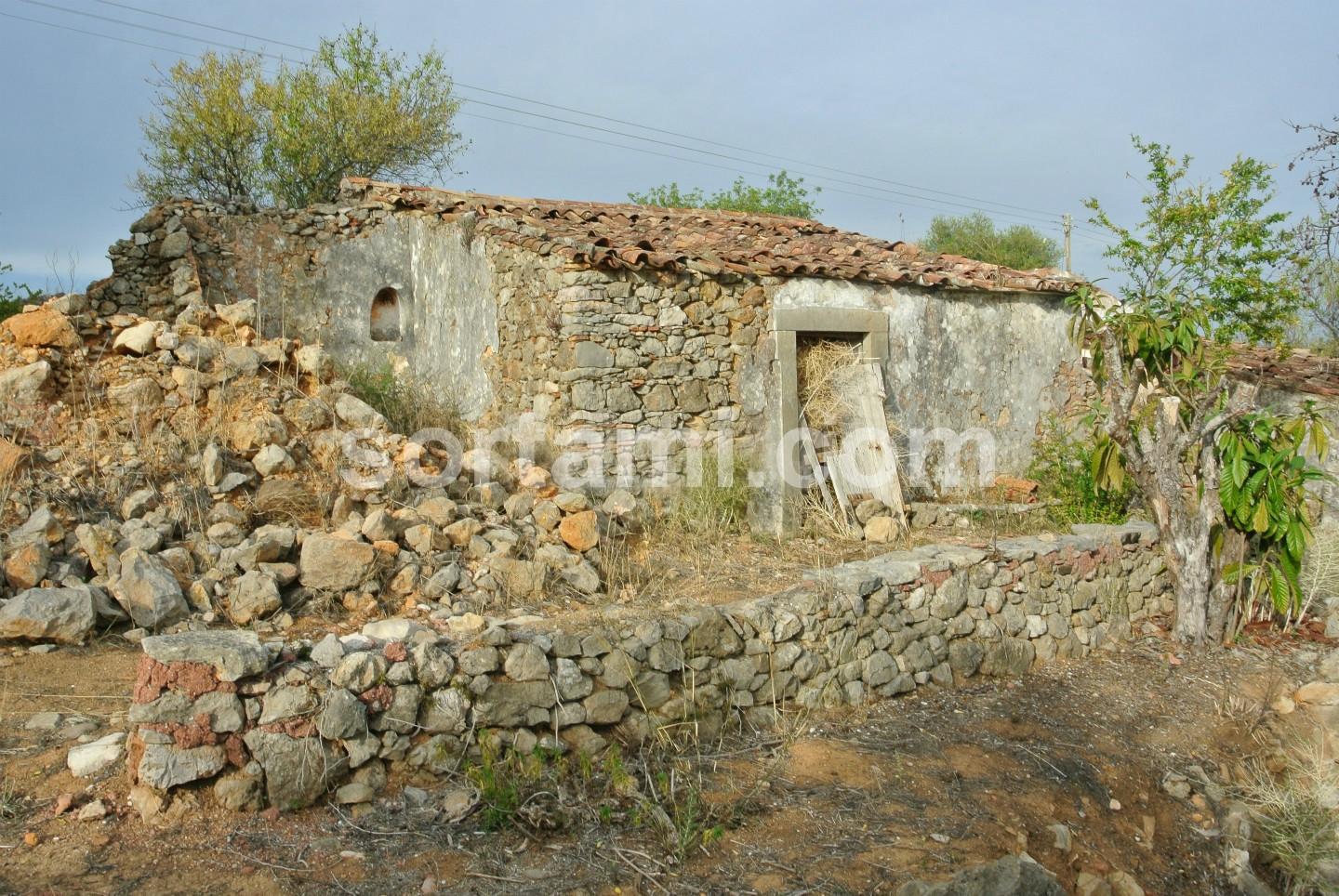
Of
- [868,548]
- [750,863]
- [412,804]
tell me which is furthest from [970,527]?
[412,804]

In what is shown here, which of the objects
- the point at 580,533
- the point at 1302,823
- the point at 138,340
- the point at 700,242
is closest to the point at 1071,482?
the point at 700,242

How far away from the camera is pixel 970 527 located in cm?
900

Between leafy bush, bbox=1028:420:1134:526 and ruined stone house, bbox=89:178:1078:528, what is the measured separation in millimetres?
302

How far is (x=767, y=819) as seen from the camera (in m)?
4.39

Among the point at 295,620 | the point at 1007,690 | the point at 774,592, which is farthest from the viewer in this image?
the point at 1007,690

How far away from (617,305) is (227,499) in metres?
3.45

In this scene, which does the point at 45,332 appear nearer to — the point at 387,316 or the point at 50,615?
the point at 50,615

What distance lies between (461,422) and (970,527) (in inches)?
193

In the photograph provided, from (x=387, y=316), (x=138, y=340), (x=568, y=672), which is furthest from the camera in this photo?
(x=387, y=316)

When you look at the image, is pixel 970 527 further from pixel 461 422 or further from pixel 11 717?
pixel 11 717

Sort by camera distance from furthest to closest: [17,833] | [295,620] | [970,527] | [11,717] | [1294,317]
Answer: [1294,317] < [970,527] < [295,620] < [11,717] < [17,833]

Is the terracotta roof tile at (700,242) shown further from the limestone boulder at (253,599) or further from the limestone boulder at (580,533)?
the limestone boulder at (253,599)

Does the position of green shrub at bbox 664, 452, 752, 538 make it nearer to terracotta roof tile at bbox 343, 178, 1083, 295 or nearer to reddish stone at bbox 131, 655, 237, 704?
terracotta roof tile at bbox 343, 178, 1083, 295

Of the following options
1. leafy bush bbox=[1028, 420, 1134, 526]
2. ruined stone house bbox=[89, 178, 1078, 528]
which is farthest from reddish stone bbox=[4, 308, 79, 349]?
leafy bush bbox=[1028, 420, 1134, 526]
